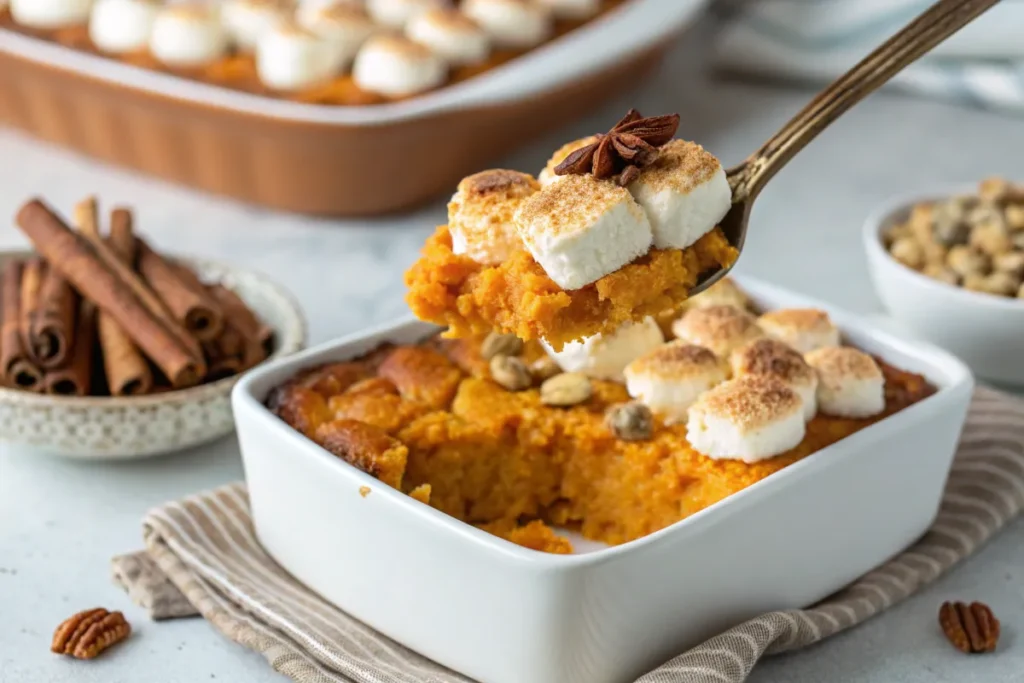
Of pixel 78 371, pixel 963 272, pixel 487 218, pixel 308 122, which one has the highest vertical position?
pixel 487 218

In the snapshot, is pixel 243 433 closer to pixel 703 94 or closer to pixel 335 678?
pixel 335 678

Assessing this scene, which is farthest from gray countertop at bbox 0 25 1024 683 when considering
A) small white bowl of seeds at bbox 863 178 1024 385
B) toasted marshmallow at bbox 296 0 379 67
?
toasted marshmallow at bbox 296 0 379 67

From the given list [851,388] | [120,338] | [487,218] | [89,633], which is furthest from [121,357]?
A: [851,388]

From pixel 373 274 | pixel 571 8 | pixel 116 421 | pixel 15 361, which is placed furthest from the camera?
pixel 571 8

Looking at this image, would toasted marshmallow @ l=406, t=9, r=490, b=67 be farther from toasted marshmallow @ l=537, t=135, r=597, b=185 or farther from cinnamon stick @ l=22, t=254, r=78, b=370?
toasted marshmallow @ l=537, t=135, r=597, b=185

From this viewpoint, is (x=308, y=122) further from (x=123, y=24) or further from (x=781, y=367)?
(x=781, y=367)

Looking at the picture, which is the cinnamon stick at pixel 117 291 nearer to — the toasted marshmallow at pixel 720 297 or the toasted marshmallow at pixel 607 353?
the toasted marshmallow at pixel 607 353
